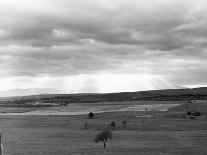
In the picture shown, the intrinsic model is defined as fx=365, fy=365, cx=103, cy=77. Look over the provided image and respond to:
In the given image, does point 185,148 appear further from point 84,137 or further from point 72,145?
point 84,137

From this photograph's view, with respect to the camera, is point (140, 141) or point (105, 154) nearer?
point (105, 154)

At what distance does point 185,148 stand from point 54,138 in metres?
28.7

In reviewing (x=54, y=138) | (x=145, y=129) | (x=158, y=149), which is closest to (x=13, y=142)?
(x=54, y=138)

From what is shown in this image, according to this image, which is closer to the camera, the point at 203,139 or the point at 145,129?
the point at 203,139

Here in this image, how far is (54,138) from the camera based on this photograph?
75438mm

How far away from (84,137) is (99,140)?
10.9 m

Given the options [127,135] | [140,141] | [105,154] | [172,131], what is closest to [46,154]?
[105,154]

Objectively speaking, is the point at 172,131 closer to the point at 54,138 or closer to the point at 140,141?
the point at 140,141

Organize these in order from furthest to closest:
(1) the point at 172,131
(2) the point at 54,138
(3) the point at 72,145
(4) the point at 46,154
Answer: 1. (1) the point at 172,131
2. (2) the point at 54,138
3. (3) the point at 72,145
4. (4) the point at 46,154

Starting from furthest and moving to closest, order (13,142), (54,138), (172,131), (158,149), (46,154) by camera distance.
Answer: (172,131) → (54,138) → (13,142) → (158,149) → (46,154)

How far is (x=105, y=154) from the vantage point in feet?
175

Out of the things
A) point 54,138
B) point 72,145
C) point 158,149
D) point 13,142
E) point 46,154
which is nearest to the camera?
point 46,154

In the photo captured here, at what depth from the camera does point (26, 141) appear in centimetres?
6988

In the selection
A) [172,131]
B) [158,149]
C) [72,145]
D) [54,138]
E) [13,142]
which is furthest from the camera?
[172,131]
